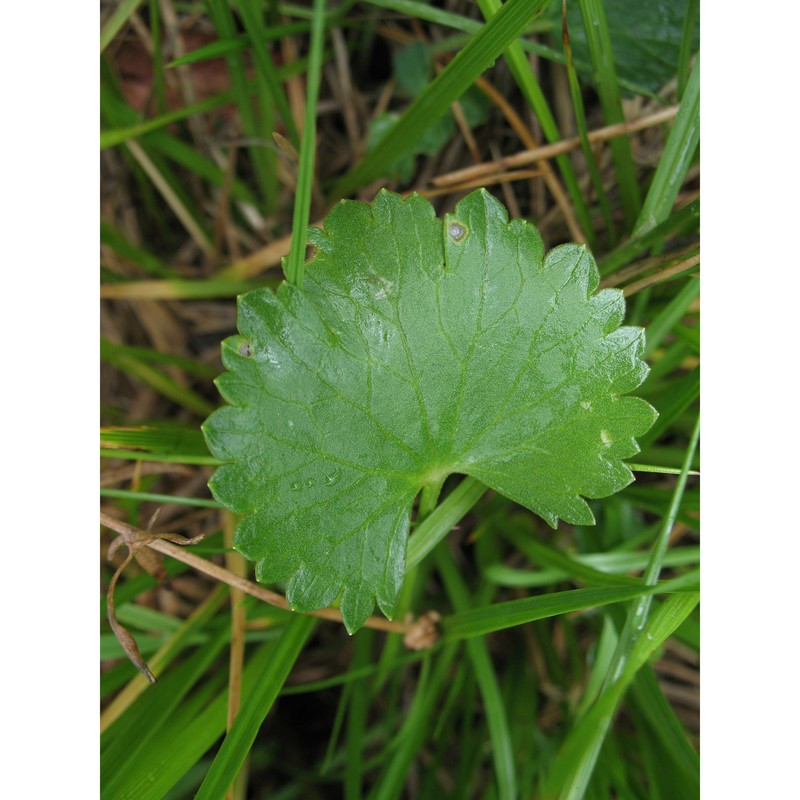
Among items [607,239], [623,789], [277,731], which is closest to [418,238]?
[607,239]

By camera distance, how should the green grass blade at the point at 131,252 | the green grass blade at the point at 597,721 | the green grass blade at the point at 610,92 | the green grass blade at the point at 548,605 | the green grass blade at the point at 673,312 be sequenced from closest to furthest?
1. the green grass blade at the point at 597,721
2. the green grass blade at the point at 548,605
3. the green grass blade at the point at 610,92
4. the green grass blade at the point at 673,312
5. the green grass blade at the point at 131,252

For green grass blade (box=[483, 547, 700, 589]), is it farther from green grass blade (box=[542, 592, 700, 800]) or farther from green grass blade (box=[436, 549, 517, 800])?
green grass blade (box=[542, 592, 700, 800])

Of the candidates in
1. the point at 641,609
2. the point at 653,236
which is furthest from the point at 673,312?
the point at 641,609

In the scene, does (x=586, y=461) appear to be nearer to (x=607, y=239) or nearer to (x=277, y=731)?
(x=607, y=239)

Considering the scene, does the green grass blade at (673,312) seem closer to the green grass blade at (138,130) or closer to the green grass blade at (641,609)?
the green grass blade at (641,609)

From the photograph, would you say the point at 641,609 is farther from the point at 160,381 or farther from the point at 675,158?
the point at 160,381

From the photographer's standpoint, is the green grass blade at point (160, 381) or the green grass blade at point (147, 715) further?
the green grass blade at point (160, 381)

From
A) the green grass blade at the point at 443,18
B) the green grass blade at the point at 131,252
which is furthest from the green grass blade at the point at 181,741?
the green grass blade at the point at 443,18
